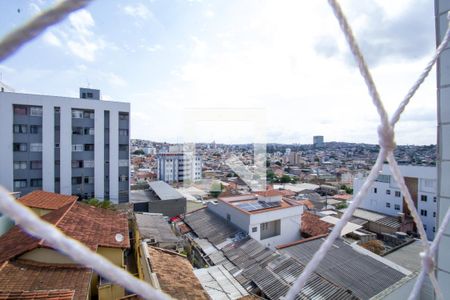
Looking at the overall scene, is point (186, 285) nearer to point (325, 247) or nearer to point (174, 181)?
point (325, 247)

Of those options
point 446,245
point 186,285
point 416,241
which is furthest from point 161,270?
point 416,241

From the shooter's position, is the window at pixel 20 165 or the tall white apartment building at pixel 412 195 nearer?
the window at pixel 20 165

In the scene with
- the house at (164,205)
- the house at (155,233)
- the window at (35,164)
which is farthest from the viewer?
the house at (164,205)

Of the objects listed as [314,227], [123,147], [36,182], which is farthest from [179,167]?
[314,227]

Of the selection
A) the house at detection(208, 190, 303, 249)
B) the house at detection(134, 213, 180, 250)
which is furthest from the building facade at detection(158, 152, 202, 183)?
the house at detection(134, 213, 180, 250)

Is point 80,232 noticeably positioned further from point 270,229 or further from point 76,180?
point 76,180

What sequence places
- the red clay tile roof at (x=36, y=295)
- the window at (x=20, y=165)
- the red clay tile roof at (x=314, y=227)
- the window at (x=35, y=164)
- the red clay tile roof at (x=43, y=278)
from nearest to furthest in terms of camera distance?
the red clay tile roof at (x=36, y=295), the red clay tile roof at (x=43, y=278), the red clay tile roof at (x=314, y=227), the window at (x=20, y=165), the window at (x=35, y=164)

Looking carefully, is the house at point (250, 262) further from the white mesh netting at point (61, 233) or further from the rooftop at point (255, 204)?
the white mesh netting at point (61, 233)

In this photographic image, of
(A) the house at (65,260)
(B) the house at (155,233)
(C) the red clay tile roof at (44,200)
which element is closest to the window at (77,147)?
(B) the house at (155,233)
